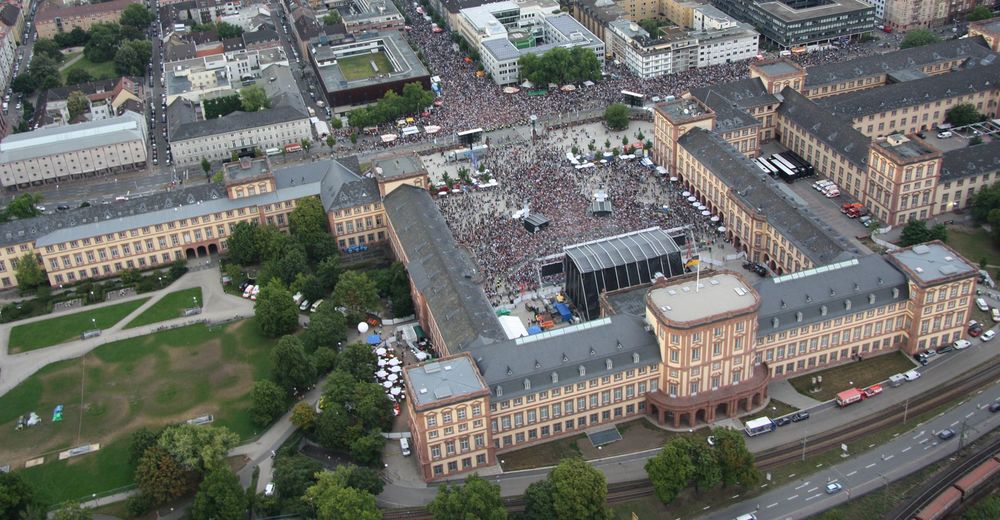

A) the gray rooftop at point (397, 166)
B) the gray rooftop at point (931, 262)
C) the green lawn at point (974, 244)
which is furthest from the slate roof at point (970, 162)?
the gray rooftop at point (397, 166)

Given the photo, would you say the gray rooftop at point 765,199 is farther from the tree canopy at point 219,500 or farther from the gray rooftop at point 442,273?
the tree canopy at point 219,500

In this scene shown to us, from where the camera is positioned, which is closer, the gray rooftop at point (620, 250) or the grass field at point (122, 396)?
the grass field at point (122, 396)

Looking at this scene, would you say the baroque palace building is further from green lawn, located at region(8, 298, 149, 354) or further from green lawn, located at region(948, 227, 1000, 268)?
green lawn, located at region(8, 298, 149, 354)

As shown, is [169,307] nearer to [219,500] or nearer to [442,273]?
[442,273]

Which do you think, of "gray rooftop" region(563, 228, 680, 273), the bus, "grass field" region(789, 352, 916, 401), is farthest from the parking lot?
the bus

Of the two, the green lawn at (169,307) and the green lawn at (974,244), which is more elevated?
the green lawn at (169,307)

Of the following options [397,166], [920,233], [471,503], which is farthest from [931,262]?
[397,166]

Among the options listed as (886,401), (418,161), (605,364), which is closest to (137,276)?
(418,161)
